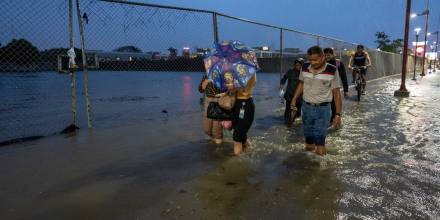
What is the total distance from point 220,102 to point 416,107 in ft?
25.7

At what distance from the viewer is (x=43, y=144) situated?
633 cm

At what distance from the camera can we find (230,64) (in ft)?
17.2

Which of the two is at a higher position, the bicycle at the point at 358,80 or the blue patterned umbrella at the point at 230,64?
the blue patterned umbrella at the point at 230,64

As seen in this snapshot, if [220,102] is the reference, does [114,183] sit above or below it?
below

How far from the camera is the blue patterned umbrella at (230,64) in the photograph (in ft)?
17.1

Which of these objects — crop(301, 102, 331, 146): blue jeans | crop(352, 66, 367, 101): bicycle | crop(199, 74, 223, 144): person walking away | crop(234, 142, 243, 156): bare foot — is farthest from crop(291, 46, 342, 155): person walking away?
crop(352, 66, 367, 101): bicycle

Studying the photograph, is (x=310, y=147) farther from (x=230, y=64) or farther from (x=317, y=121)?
(x=230, y=64)

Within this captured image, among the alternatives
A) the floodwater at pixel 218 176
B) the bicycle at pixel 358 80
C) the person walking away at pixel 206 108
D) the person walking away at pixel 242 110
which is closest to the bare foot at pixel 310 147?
the floodwater at pixel 218 176

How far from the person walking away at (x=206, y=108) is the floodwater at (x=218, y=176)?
186 millimetres

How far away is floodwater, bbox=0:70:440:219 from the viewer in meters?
3.66

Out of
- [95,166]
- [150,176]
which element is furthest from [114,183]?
[95,166]

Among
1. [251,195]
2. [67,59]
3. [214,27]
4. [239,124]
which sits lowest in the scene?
[251,195]

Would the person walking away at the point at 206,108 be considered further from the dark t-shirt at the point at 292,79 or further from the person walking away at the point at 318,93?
the dark t-shirt at the point at 292,79

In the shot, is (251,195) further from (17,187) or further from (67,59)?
(67,59)
